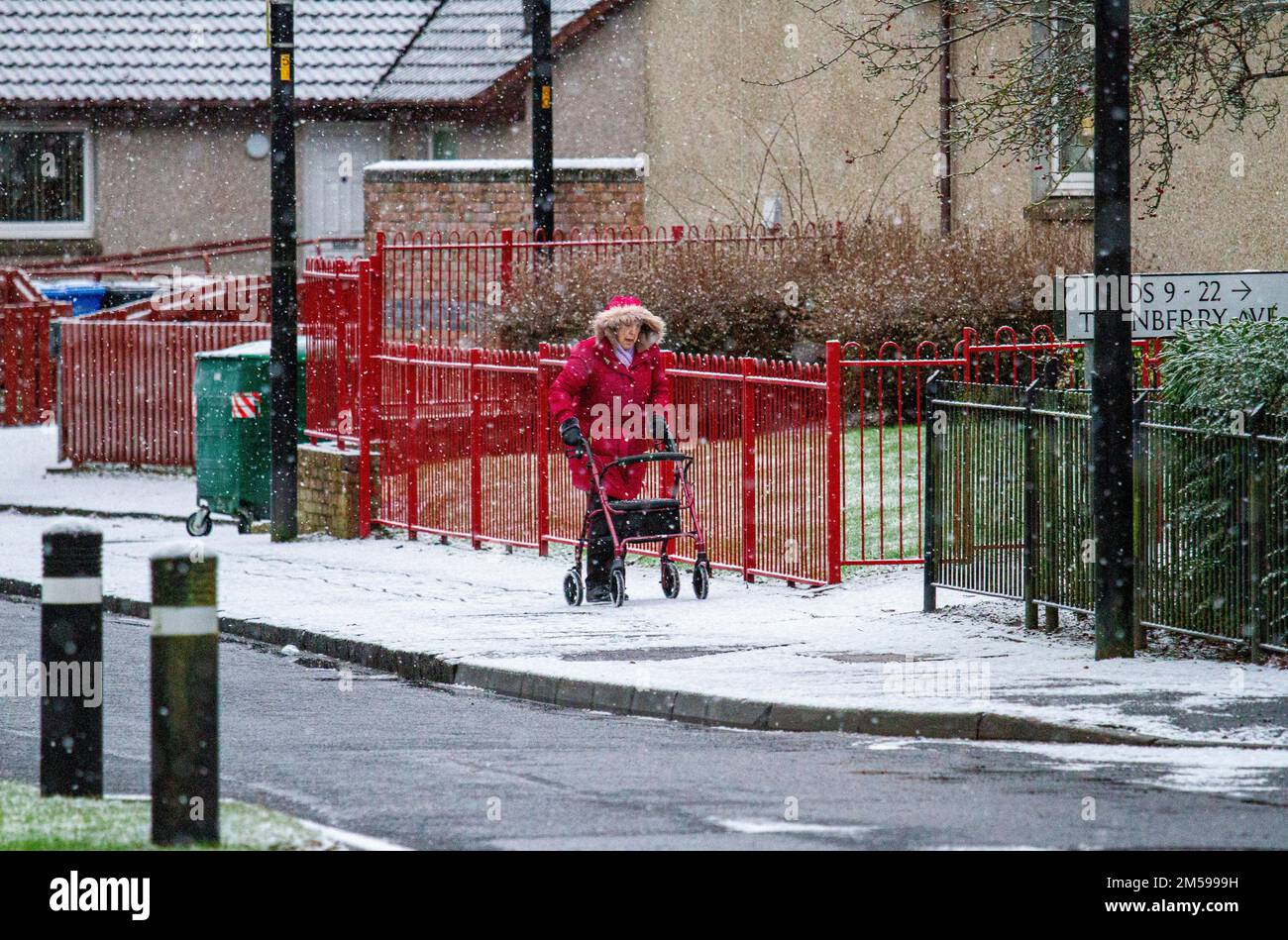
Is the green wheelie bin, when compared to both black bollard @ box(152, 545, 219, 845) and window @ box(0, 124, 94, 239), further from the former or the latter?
window @ box(0, 124, 94, 239)

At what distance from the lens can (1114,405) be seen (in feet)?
36.1

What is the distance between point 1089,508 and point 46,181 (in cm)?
2773

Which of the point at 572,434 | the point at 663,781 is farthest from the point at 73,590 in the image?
the point at 572,434

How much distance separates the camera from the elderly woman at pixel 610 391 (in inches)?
544

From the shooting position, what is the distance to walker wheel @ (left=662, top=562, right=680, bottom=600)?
14091mm

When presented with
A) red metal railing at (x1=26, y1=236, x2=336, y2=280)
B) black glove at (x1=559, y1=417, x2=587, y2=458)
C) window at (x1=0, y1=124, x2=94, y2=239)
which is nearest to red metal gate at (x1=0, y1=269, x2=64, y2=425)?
red metal railing at (x1=26, y1=236, x2=336, y2=280)

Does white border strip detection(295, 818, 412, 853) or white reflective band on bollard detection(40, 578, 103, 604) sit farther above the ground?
white reflective band on bollard detection(40, 578, 103, 604)

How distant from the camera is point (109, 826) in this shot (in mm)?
7309

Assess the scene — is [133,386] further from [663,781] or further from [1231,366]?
[663,781]

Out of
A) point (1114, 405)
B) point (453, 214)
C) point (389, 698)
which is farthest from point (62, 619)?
point (453, 214)

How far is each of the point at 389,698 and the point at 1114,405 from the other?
12.5 feet

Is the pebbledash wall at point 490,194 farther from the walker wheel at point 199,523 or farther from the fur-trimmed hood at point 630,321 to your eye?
the fur-trimmed hood at point 630,321

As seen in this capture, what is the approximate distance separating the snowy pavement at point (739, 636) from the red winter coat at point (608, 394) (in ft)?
2.74
